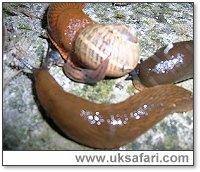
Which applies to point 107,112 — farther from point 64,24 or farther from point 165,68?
point 64,24

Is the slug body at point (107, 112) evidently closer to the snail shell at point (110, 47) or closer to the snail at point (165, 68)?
the snail at point (165, 68)

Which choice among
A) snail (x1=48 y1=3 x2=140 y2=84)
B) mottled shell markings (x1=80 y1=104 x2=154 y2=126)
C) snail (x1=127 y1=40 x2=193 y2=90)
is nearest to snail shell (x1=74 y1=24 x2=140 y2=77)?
snail (x1=48 y1=3 x2=140 y2=84)

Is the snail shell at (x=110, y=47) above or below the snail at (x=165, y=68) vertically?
above

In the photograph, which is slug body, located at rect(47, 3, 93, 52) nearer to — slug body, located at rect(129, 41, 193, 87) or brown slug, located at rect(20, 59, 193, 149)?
brown slug, located at rect(20, 59, 193, 149)

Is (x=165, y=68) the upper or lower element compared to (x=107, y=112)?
upper

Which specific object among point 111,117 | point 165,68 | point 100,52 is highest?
point 100,52

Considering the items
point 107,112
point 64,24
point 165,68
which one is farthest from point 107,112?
point 64,24

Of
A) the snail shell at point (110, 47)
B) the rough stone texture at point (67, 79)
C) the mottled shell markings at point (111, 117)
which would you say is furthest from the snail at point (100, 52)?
the mottled shell markings at point (111, 117)

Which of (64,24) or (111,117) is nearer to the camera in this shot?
(111,117)
